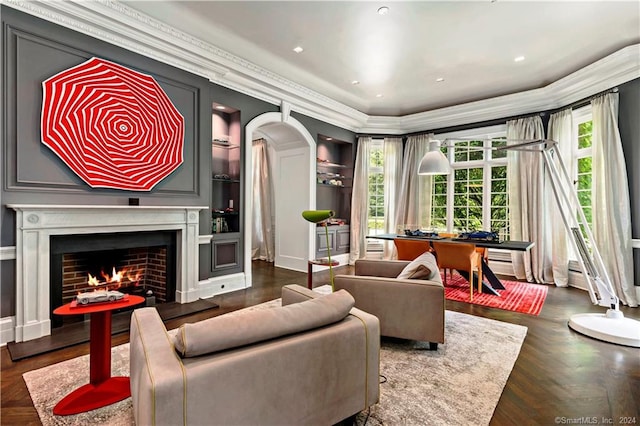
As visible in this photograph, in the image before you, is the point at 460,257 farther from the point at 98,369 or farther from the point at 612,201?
the point at 98,369

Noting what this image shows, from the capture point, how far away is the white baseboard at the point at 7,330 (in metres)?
2.80

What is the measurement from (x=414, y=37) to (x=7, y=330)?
5088 millimetres

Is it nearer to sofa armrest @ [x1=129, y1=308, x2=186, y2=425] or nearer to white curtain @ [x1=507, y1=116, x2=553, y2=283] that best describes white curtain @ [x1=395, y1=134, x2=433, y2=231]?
white curtain @ [x1=507, y1=116, x2=553, y2=283]

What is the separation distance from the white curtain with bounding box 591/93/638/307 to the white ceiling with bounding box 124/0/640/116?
85 centimetres

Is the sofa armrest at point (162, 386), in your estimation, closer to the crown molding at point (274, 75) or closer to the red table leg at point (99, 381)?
the red table leg at point (99, 381)

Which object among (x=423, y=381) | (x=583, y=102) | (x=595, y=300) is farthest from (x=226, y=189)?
(x=583, y=102)

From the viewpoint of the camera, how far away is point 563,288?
16.4ft

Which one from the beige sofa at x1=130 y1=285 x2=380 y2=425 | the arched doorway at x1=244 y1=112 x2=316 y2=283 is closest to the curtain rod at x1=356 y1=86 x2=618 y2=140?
the arched doorway at x1=244 y1=112 x2=316 y2=283

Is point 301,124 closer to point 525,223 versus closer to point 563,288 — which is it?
point 525,223

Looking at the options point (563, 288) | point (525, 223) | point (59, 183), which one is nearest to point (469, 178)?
point (525, 223)

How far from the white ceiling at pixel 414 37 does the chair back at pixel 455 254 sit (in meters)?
2.57

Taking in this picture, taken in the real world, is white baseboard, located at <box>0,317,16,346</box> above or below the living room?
below

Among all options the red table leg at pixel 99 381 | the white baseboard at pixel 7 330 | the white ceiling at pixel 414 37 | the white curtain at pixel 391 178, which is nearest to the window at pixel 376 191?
the white curtain at pixel 391 178

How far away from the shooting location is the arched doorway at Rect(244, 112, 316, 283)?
5.99 metres
